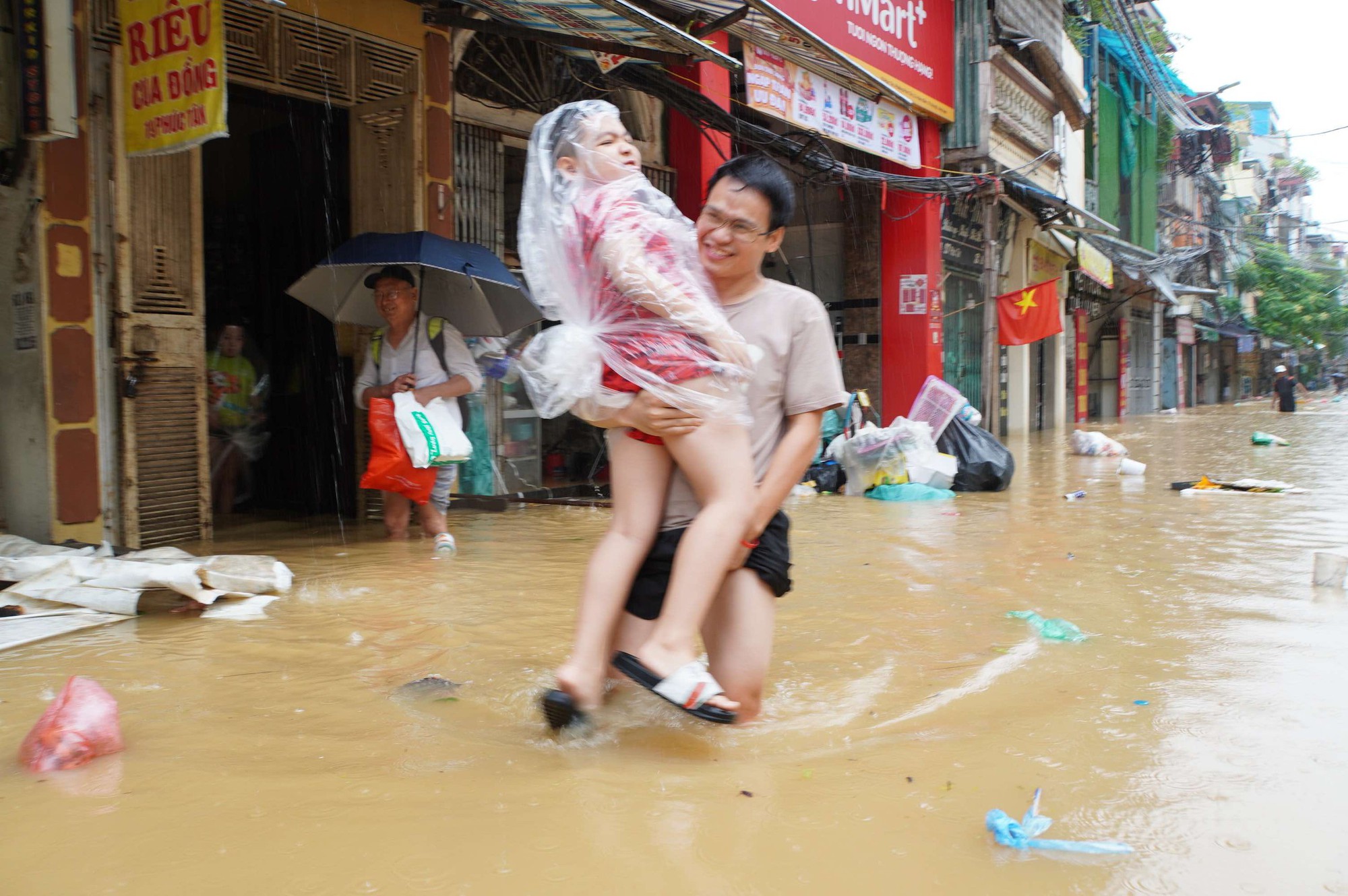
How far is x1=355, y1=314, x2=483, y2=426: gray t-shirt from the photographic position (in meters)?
5.74

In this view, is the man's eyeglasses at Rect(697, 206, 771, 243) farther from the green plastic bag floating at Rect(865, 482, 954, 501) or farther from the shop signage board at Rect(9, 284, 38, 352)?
the green plastic bag floating at Rect(865, 482, 954, 501)

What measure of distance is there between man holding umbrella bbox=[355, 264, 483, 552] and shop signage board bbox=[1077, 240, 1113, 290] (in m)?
16.2

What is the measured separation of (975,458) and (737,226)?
714cm

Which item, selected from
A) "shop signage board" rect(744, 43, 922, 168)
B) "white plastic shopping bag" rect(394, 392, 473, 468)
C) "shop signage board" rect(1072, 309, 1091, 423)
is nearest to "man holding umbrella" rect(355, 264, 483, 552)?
"white plastic shopping bag" rect(394, 392, 473, 468)

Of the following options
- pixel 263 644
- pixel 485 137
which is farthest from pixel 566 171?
→ pixel 485 137

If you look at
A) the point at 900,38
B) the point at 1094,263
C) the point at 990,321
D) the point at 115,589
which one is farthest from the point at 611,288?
the point at 1094,263

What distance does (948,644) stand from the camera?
382 cm

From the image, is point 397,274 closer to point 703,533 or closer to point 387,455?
point 387,455

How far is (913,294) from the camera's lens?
13.4 meters

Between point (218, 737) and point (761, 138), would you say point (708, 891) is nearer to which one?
point (218, 737)

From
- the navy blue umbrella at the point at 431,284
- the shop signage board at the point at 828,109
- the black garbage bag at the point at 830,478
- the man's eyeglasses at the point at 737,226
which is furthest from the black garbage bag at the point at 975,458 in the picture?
the man's eyeglasses at the point at 737,226

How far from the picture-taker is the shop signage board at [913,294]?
13.4 meters

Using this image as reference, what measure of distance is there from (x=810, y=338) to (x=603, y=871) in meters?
1.44

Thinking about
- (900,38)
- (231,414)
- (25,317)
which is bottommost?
(231,414)
